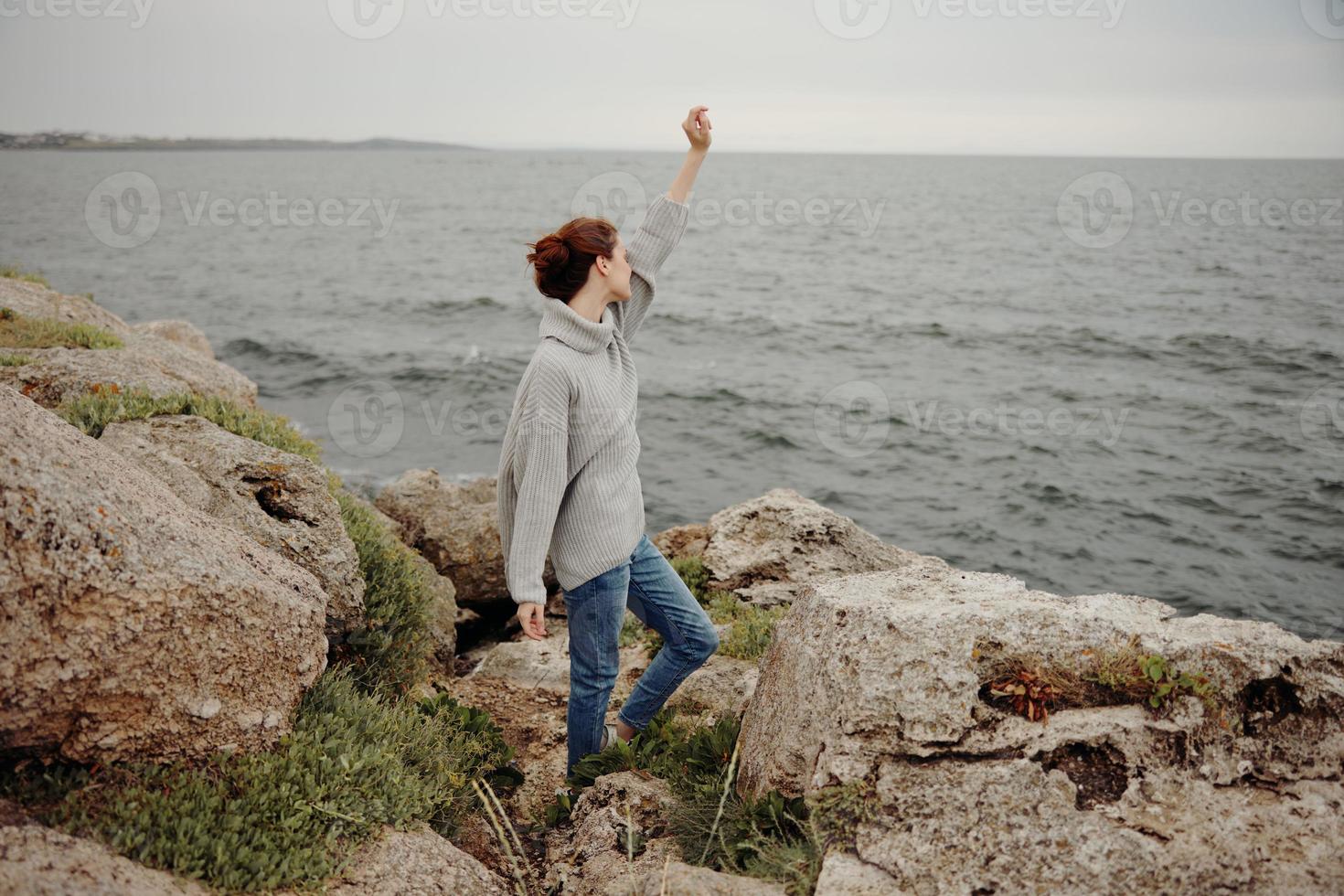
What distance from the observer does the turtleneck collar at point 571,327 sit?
434 centimetres

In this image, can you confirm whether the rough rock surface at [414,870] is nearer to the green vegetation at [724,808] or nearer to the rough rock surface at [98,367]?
the green vegetation at [724,808]

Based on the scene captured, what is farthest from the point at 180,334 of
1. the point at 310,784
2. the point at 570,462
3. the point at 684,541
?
the point at 310,784

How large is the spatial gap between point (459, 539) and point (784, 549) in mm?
3241

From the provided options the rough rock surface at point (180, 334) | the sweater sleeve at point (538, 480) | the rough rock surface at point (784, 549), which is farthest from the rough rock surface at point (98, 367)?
the rough rock surface at point (784, 549)

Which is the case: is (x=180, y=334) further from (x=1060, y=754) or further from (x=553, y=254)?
(x=1060, y=754)

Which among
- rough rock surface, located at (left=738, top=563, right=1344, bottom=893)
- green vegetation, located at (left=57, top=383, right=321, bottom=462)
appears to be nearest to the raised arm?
rough rock surface, located at (left=738, top=563, right=1344, bottom=893)

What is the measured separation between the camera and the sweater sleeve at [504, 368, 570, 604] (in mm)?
4195

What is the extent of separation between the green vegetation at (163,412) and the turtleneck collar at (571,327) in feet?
9.98

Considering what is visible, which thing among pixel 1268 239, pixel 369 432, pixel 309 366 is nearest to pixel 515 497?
pixel 369 432

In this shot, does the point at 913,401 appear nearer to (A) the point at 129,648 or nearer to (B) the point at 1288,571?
(B) the point at 1288,571

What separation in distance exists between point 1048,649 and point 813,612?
102 cm

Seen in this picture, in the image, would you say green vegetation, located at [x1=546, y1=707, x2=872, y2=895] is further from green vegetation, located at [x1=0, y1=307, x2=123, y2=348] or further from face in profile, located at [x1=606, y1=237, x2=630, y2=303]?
green vegetation, located at [x1=0, y1=307, x2=123, y2=348]

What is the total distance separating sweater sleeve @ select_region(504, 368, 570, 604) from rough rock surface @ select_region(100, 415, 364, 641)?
169 cm

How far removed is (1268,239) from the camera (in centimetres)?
5622
